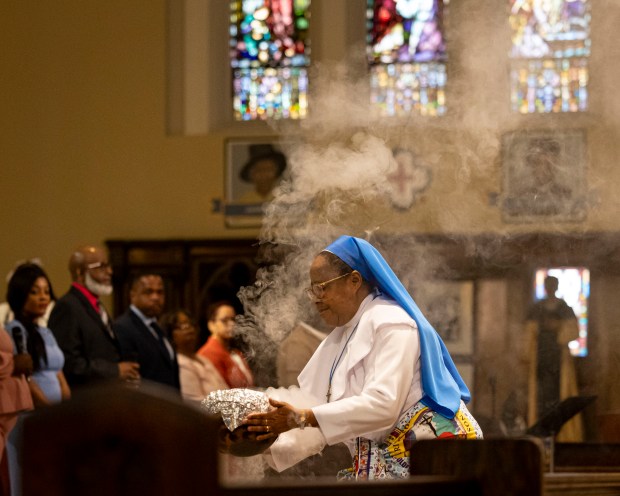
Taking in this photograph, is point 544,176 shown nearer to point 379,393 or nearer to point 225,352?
point 225,352

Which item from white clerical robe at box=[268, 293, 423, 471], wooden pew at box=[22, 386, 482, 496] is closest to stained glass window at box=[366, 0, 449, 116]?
white clerical robe at box=[268, 293, 423, 471]

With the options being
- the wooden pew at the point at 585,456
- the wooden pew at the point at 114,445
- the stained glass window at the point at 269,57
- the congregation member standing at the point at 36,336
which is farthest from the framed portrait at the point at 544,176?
the wooden pew at the point at 114,445

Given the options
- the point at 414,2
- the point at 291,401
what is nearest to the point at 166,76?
the point at 414,2

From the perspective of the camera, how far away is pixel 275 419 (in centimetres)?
363

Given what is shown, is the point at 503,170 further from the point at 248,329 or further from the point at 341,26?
the point at 248,329

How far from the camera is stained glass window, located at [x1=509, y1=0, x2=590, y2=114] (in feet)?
41.8

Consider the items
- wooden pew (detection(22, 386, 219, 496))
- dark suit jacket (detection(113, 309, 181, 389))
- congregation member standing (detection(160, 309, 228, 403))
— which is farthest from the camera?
congregation member standing (detection(160, 309, 228, 403))

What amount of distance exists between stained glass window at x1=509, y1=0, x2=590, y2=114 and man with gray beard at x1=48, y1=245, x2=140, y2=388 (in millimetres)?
6987

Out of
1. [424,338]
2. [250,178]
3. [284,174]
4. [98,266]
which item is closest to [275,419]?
[424,338]

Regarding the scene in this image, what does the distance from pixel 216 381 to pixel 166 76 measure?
219 inches

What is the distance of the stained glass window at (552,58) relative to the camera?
1273 cm

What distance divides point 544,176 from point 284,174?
8.94 feet

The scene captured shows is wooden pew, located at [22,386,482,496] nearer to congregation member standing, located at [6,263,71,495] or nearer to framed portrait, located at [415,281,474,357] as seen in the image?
congregation member standing, located at [6,263,71,495]

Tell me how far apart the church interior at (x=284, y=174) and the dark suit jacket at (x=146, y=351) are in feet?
10.5
